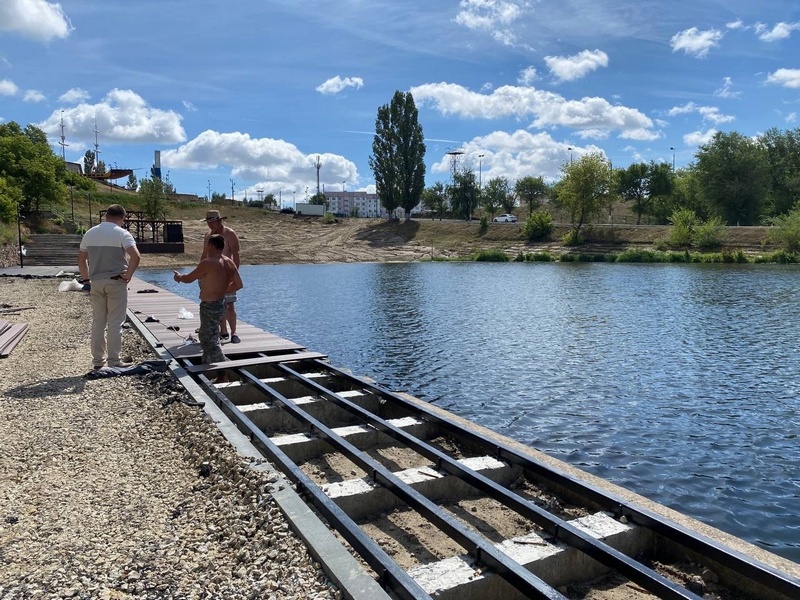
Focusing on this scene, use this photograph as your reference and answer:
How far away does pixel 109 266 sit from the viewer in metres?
7.67

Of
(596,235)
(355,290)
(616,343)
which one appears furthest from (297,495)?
(596,235)

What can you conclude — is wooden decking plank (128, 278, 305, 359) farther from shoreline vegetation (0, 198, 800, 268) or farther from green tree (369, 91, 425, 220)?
green tree (369, 91, 425, 220)

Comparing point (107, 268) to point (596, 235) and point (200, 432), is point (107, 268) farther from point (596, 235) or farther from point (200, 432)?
point (596, 235)

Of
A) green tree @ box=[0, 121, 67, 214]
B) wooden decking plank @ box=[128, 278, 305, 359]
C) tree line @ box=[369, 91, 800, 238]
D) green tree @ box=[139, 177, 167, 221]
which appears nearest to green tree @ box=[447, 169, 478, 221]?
tree line @ box=[369, 91, 800, 238]

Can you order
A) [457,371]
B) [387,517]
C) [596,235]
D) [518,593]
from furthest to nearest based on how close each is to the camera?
[596,235]
[457,371]
[387,517]
[518,593]

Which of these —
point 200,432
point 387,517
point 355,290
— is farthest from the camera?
point 355,290

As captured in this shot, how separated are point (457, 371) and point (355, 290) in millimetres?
17614

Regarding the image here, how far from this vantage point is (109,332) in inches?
316

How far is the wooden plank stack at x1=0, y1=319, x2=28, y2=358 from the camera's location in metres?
9.32

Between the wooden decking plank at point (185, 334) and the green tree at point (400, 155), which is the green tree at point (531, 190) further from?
the wooden decking plank at point (185, 334)

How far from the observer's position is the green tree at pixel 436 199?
101 metres

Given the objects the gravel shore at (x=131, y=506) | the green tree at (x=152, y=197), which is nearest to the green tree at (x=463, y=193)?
the green tree at (x=152, y=197)

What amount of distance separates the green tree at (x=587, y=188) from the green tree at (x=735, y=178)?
38.5 ft

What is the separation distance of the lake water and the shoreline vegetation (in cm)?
2815
